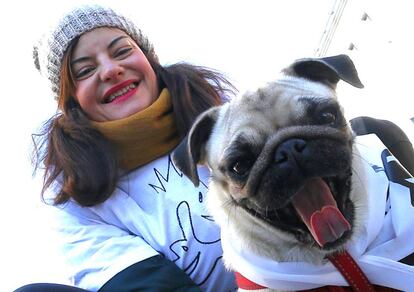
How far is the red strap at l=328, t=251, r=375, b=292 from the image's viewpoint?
1.47 meters

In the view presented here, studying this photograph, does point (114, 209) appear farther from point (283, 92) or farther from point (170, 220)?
point (283, 92)

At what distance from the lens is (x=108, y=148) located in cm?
226

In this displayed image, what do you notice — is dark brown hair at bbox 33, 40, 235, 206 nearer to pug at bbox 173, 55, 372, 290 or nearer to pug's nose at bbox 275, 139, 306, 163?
pug at bbox 173, 55, 372, 290

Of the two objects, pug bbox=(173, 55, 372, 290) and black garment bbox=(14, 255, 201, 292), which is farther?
black garment bbox=(14, 255, 201, 292)

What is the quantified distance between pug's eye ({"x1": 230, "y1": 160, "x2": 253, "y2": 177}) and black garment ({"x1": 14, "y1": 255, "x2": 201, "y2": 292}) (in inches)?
24.0

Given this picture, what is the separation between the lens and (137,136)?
227cm

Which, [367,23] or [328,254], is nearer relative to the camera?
[328,254]

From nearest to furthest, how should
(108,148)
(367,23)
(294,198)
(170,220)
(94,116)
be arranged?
(294,198), (170,220), (108,148), (94,116), (367,23)

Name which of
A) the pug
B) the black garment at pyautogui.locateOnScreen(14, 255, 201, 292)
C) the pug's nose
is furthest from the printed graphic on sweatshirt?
the pug's nose

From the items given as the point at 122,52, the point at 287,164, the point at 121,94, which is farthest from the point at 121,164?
the point at 287,164

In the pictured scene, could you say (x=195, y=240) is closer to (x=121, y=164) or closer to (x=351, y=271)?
(x=121, y=164)

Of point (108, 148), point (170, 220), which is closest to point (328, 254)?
point (170, 220)

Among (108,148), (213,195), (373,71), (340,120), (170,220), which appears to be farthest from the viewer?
(373,71)

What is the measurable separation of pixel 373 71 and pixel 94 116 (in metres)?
7.77
